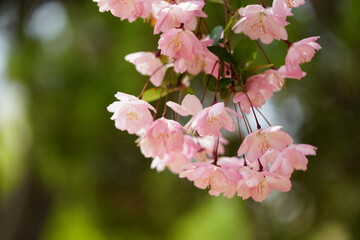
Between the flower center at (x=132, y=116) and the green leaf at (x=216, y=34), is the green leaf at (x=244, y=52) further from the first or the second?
the flower center at (x=132, y=116)

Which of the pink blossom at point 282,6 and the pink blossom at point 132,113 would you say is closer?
the pink blossom at point 282,6

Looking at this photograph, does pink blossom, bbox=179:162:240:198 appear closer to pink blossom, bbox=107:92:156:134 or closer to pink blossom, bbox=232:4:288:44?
pink blossom, bbox=107:92:156:134

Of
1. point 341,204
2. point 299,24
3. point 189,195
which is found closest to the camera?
point 299,24

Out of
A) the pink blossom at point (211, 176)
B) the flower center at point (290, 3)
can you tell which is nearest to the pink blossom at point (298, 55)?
the flower center at point (290, 3)

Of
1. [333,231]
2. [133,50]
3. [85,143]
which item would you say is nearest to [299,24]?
[133,50]

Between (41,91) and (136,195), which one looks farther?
(136,195)

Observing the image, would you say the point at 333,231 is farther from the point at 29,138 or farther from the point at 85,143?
the point at 29,138

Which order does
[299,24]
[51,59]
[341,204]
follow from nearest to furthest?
[299,24] < [341,204] < [51,59]
